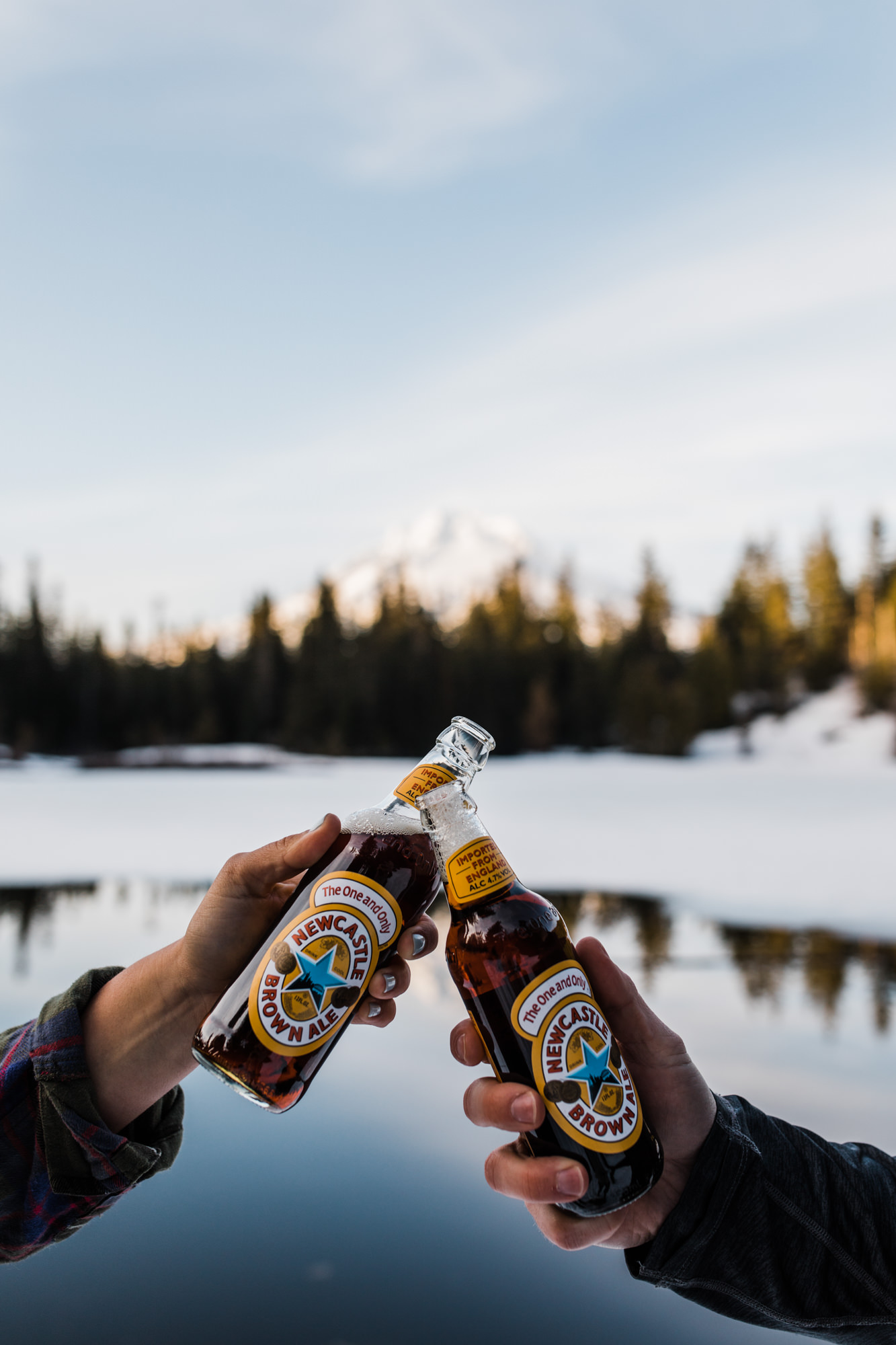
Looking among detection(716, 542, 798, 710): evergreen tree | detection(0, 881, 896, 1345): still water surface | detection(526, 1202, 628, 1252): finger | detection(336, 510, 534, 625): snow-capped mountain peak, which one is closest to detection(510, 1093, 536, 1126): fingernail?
detection(526, 1202, 628, 1252): finger

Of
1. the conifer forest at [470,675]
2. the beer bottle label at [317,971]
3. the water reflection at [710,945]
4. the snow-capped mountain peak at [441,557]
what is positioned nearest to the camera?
the beer bottle label at [317,971]

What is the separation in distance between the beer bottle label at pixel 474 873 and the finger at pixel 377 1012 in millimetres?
362

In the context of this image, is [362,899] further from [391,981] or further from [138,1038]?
[138,1038]

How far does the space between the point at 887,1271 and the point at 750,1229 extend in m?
0.21

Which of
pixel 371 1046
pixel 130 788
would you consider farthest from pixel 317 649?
pixel 371 1046

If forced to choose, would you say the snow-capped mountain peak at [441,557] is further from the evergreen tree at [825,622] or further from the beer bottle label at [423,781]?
the beer bottle label at [423,781]

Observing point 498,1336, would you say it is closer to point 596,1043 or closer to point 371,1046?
point 596,1043

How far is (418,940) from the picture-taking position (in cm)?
150

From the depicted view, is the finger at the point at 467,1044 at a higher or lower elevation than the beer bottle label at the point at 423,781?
lower

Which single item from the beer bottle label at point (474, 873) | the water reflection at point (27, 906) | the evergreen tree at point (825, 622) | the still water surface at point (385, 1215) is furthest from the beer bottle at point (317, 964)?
the evergreen tree at point (825, 622)

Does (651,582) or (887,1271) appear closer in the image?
(887,1271)

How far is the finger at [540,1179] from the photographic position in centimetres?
112

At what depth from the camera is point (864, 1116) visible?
2.99 meters

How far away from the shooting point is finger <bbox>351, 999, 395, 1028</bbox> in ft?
5.05
